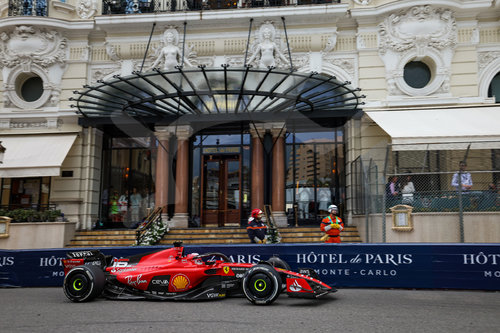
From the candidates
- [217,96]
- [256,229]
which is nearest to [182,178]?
[217,96]

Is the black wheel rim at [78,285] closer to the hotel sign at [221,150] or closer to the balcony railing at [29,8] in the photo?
the hotel sign at [221,150]

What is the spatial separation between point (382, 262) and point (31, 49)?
16.2m

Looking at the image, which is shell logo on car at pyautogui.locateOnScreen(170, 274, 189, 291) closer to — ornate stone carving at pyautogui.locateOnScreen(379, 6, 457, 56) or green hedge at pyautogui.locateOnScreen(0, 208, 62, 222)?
green hedge at pyautogui.locateOnScreen(0, 208, 62, 222)

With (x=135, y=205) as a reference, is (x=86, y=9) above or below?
above

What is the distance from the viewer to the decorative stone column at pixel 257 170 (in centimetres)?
1750

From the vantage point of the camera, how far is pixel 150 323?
6.13 meters

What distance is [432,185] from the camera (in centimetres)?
1430

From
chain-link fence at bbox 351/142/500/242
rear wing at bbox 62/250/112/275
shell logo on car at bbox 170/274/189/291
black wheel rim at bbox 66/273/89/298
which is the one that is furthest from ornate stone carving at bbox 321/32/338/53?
black wheel rim at bbox 66/273/89/298

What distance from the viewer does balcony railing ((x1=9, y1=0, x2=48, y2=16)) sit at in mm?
18875

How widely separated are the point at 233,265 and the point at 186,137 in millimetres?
10788

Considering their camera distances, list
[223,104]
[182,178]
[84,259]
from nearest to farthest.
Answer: [84,259]
[223,104]
[182,178]

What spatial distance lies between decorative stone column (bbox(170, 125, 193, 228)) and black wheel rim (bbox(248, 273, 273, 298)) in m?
10.1

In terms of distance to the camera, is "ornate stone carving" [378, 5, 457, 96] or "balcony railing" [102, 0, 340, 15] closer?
"ornate stone carving" [378, 5, 457, 96]

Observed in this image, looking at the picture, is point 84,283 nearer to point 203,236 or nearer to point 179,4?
point 203,236
